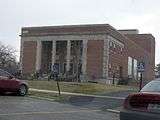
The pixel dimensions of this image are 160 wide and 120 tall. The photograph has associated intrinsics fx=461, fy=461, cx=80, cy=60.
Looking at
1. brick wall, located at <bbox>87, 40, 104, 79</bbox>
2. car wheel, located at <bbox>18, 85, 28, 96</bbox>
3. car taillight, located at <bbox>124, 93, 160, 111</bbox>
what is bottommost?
car wheel, located at <bbox>18, 85, 28, 96</bbox>

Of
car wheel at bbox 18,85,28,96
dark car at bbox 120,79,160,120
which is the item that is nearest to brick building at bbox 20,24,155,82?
car wheel at bbox 18,85,28,96

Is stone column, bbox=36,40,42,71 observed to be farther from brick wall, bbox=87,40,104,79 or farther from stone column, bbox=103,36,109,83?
stone column, bbox=103,36,109,83

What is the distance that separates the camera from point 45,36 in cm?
6469

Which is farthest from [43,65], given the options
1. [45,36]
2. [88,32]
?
[88,32]

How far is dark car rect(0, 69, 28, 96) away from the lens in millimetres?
23531

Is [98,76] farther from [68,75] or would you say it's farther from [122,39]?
[122,39]

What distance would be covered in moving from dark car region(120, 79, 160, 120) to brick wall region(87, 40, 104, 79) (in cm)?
4823

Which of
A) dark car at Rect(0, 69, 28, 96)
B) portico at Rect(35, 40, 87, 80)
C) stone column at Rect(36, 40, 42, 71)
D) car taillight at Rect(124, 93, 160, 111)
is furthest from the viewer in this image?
stone column at Rect(36, 40, 42, 71)

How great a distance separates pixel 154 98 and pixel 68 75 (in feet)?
164

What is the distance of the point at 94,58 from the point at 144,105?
49.7 metres

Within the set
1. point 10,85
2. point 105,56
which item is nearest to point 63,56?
point 105,56

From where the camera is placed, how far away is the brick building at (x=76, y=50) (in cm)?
5984

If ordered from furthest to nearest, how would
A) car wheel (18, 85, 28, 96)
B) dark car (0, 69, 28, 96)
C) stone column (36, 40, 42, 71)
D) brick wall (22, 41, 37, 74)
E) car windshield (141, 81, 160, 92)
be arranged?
brick wall (22, 41, 37, 74), stone column (36, 40, 42, 71), car wheel (18, 85, 28, 96), dark car (0, 69, 28, 96), car windshield (141, 81, 160, 92)

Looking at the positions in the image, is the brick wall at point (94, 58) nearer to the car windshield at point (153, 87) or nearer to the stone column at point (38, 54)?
the stone column at point (38, 54)
